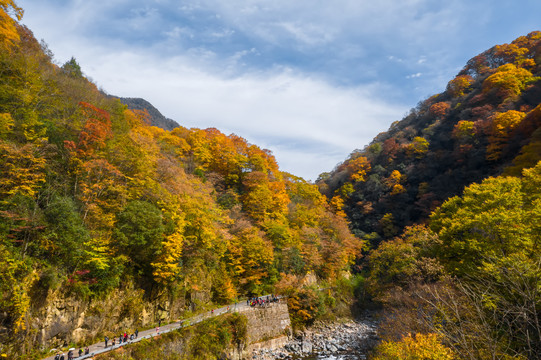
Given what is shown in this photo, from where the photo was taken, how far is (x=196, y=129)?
3453cm

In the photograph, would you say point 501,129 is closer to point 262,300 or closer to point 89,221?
point 262,300

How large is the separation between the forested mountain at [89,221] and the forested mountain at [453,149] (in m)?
27.5

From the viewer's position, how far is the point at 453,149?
44.7m

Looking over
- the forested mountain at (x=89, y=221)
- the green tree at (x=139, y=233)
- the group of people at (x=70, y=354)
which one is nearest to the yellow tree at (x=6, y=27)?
the forested mountain at (x=89, y=221)

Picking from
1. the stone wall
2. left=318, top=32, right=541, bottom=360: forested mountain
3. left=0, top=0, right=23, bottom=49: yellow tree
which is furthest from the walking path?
left=0, top=0, right=23, bottom=49: yellow tree

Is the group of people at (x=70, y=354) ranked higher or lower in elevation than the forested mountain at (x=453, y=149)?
lower

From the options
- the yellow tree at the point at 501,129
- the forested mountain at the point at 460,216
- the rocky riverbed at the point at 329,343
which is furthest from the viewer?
the yellow tree at the point at 501,129

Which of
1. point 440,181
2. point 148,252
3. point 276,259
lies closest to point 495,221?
point 276,259

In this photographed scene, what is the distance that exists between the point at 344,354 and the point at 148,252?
17833 millimetres

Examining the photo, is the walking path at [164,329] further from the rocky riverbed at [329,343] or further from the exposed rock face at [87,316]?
the rocky riverbed at [329,343]

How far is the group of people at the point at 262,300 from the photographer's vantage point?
70.9 feet

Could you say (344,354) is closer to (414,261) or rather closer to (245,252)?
(414,261)

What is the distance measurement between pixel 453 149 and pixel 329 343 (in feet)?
132

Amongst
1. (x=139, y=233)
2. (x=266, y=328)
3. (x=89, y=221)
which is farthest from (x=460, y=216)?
(x=89, y=221)
